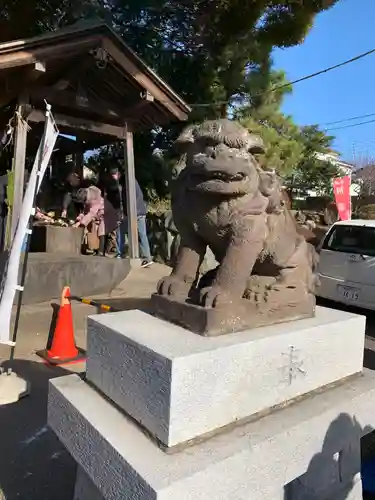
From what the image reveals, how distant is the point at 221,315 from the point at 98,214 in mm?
6090

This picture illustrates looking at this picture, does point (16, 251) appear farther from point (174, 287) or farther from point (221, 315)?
point (221, 315)

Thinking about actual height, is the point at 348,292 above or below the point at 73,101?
below

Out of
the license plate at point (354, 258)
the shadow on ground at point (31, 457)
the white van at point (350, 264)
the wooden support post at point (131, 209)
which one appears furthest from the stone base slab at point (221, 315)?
the wooden support post at point (131, 209)

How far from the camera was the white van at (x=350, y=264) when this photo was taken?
5918 mm

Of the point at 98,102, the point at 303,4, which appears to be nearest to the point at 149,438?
the point at 98,102

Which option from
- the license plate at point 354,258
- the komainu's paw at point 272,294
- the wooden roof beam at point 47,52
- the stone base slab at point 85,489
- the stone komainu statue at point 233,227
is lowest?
the stone base slab at point 85,489

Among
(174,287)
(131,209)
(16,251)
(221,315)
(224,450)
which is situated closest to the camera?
(224,450)

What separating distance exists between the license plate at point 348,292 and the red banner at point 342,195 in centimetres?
470

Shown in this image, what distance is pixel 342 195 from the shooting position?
10422 mm

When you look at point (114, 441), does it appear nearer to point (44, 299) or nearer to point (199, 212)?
point (199, 212)

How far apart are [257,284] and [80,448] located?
1.04 m

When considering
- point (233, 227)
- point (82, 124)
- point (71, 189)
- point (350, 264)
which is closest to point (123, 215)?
point (71, 189)

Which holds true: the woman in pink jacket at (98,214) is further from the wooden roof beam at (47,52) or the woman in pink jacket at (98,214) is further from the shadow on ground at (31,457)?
the shadow on ground at (31,457)

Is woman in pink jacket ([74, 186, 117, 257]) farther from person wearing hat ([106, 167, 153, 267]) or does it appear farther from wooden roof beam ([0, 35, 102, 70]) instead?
wooden roof beam ([0, 35, 102, 70])
